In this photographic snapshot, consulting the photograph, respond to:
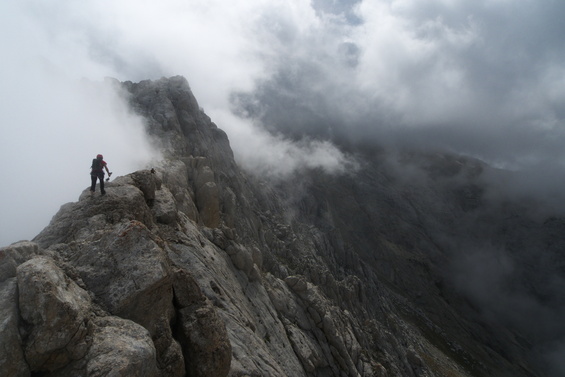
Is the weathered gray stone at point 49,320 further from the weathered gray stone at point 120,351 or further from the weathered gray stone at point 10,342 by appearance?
the weathered gray stone at point 120,351

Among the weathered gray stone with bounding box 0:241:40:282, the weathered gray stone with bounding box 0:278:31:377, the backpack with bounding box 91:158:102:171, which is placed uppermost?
the backpack with bounding box 91:158:102:171

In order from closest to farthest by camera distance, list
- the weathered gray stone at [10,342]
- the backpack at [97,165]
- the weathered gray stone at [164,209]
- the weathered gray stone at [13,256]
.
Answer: the weathered gray stone at [10,342], the weathered gray stone at [13,256], the backpack at [97,165], the weathered gray stone at [164,209]

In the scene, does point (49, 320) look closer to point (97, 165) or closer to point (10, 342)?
point (10, 342)

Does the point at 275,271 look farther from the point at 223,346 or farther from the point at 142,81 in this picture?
the point at 142,81

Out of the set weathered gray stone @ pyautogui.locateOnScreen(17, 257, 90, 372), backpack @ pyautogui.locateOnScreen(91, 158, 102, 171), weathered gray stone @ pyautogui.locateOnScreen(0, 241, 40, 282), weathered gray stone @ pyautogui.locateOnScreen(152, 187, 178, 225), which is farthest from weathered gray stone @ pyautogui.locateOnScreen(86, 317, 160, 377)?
weathered gray stone @ pyautogui.locateOnScreen(152, 187, 178, 225)

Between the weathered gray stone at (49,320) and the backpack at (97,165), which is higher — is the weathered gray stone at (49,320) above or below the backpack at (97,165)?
below

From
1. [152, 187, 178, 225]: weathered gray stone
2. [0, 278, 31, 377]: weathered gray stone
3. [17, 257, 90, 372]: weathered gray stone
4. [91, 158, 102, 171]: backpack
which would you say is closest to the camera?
[0, 278, 31, 377]: weathered gray stone

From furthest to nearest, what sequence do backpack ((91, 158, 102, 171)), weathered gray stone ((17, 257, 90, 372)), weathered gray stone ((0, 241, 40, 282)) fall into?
backpack ((91, 158, 102, 171))
weathered gray stone ((0, 241, 40, 282))
weathered gray stone ((17, 257, 90, 372))

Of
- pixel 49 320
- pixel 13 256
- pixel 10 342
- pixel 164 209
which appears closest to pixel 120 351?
pixel 49 320

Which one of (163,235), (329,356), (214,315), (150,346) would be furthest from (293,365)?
(150,346)

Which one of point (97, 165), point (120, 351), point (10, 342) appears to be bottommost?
point (10, 342)

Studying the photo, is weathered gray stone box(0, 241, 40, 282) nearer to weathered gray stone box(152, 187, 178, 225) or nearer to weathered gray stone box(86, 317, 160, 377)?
weathered gray stone box(86, 317, 160, 377)

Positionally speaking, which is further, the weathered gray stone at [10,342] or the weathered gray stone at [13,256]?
the weathered gray stone at [13,256]

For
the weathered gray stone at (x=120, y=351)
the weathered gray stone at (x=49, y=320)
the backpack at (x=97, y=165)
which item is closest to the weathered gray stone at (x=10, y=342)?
the weathered gray stone at (x=49, y=320)
